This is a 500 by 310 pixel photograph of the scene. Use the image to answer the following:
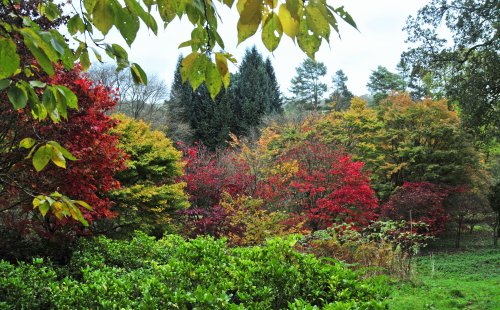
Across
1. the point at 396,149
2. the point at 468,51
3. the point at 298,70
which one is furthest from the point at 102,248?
the point at 298,70

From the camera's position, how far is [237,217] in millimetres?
8992

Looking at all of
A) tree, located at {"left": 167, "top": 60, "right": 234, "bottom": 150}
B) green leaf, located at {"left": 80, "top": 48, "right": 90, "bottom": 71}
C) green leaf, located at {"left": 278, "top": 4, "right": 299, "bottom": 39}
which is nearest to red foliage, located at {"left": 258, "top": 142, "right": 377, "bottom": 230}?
green leaf, located at {"left": 80, "top": 48, "right": 90, "bottom": 71}

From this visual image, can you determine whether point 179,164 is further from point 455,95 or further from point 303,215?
point 455,95

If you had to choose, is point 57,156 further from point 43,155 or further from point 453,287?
point 453,287

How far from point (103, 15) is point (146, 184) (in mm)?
9064

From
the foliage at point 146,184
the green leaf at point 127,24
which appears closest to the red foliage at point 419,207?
the foliage at point 146,184

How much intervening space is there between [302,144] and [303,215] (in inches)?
109

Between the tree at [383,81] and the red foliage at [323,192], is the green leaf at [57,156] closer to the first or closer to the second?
the red foliage at [323,192]

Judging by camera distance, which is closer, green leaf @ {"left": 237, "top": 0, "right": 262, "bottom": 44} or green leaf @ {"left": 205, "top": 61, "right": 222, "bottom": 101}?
green leaf @ {"left": 237, "top": 0, "right": 262, "bottom": 44}

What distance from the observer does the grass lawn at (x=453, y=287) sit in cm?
605

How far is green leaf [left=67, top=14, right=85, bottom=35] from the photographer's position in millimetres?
1364

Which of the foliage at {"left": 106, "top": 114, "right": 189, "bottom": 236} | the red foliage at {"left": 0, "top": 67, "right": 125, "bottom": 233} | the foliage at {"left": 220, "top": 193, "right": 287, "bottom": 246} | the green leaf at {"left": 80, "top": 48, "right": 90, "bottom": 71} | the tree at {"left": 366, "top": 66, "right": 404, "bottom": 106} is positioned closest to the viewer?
the green leaf at {"left": 80, "top": 48, "right": 90, "bottom": 71}

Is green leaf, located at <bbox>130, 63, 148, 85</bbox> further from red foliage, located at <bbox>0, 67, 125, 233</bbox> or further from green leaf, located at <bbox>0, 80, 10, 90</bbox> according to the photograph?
red foliage, located at <bbox>0, 67, 125, 233</bbox>

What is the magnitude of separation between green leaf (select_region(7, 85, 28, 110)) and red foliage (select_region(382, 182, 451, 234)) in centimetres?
1278
